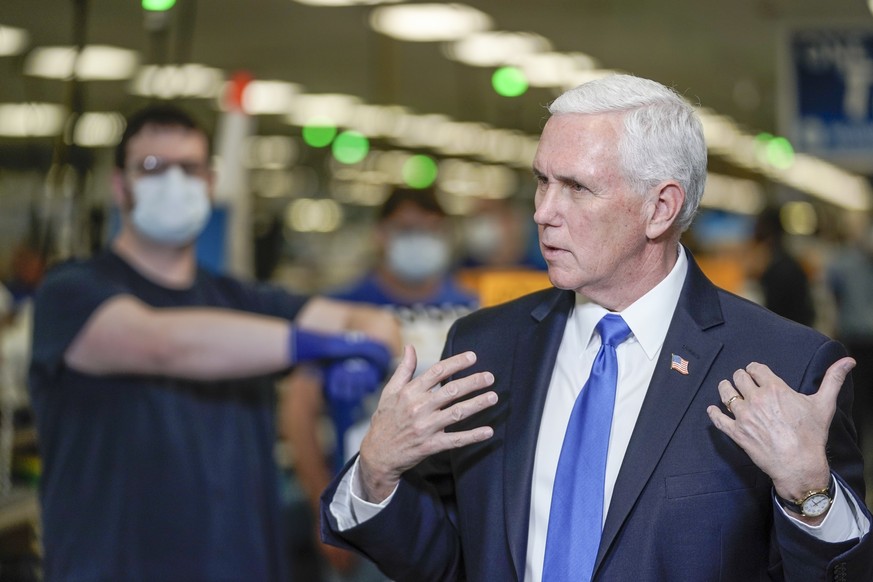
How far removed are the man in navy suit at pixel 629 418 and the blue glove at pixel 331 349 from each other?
892 mm

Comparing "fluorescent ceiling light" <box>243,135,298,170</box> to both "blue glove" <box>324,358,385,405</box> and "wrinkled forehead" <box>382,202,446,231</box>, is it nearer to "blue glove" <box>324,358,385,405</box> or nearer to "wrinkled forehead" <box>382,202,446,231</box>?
"wrinkled forehead" <box>382,202,446,231</box>

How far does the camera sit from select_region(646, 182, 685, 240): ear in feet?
6.16

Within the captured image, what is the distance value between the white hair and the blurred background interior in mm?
1281

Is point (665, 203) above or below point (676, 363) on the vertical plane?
above

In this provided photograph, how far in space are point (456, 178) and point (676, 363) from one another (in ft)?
69.3

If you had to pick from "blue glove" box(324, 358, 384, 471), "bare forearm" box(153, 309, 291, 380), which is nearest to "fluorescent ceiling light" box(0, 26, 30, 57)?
"bare forearm" box(153, 309, 291, 380)

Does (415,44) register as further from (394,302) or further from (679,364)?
(679,364)

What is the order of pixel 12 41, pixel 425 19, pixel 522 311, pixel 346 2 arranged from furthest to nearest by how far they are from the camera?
pixel 12 41 → pixel 346 2 → pixel 425 19 → pixel 522 311

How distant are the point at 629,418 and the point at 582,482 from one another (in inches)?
5.4

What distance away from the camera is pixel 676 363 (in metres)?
1.78

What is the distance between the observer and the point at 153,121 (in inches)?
125

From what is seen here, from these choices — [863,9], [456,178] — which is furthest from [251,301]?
[456,178]

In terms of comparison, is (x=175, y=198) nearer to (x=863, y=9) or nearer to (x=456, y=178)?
(x=863, y=9)

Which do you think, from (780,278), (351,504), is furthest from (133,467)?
(780,278)
